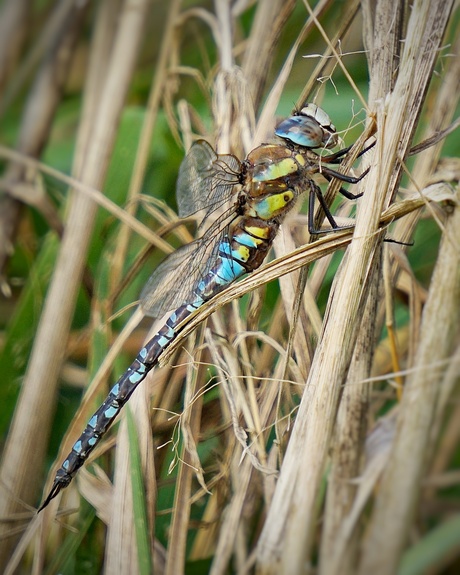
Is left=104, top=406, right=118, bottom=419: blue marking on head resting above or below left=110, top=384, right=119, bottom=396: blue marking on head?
below

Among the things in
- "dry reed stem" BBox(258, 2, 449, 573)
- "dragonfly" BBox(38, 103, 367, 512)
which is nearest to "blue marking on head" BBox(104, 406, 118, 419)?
"dragonfly" BBox(38, 103, 367, 512)

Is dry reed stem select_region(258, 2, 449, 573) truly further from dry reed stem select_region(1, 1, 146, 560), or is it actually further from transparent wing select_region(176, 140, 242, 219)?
dry reed stem select_region(1, 1, 146, 560)

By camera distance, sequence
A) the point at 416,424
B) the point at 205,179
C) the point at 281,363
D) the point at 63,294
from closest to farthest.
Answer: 1. the point at 416,424
2. the point at 281,363
3. the point at 205,179
4. the point at 63,294

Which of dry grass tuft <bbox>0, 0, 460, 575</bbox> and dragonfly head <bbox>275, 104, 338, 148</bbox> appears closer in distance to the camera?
dry grass tuft <bbox>0, 0, 460, 575</bbox>

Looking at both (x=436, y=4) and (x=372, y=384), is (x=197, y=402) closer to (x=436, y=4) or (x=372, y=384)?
(x=372, y=384)

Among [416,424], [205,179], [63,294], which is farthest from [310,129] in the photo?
[63,294]

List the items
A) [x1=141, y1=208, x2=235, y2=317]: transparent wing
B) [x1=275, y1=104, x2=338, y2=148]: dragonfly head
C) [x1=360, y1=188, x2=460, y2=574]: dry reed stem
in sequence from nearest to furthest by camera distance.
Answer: [x1=360, y1=188, x2=460, y2=574]: dry reed stem < [x1=275, y1=104, x2=338, y2=148]: dragonfly head < [x1=141, y1=208, x2=235, y2=317]: transparent wing

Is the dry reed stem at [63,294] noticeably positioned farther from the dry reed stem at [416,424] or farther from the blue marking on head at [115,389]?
the dry reed stem at [416,424]

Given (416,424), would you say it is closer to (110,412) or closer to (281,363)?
(281,363)

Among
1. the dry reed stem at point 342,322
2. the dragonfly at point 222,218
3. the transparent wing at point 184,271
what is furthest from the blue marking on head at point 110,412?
the dry reed stem at point 342,322
